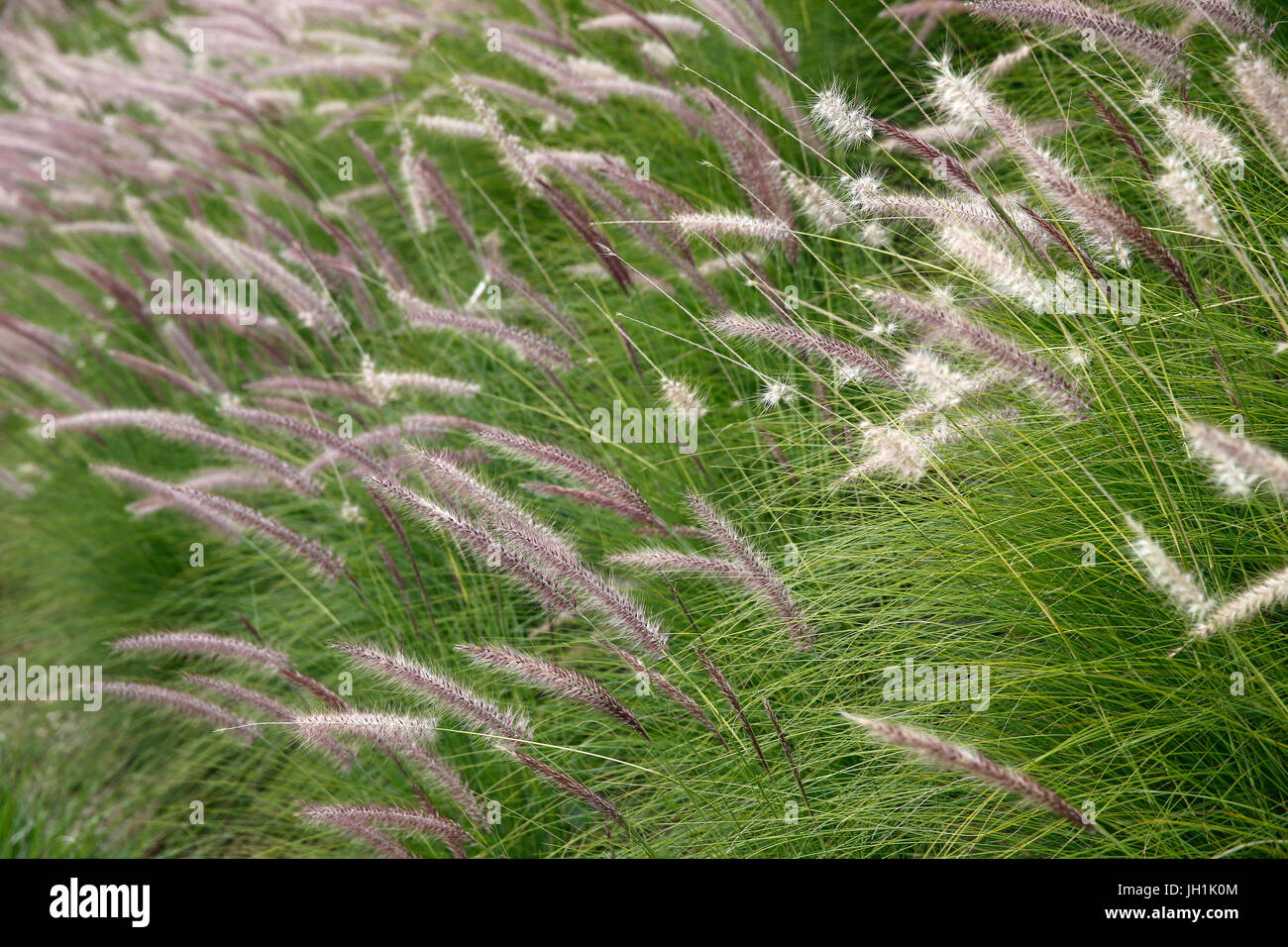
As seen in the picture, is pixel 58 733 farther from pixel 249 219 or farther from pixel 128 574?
pixel 249 219

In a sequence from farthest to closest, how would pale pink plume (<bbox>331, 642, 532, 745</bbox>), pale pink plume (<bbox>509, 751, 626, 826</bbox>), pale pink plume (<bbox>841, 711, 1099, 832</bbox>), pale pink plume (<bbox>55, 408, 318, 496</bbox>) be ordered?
pale pink plume (<bbox>55, 408, 318, 496</bbox>) < pale pink plume (<bbox>331, 642, 532, 745</bbox>) < pale pink plume (<bbox>509, 751, 626, 826</bbox>) < pale pink plume (<bbox>841, 711, 1099, 832</bbox>)

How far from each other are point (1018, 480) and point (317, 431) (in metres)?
1.78

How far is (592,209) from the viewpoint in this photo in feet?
13.4

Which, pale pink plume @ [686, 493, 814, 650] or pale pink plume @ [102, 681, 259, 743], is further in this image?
pale pink plume @ [102, 681, 259, 743]

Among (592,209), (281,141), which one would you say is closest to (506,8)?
(281,141)

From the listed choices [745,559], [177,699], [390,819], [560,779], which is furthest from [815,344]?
[177,699]

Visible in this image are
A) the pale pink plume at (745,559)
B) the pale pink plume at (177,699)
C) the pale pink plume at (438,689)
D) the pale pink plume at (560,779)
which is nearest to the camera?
the pale pink plume at (560,779)

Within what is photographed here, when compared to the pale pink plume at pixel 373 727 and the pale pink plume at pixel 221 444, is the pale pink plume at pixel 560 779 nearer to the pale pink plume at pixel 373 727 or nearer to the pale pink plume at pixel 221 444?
the pale pink plume at pixel 373 727

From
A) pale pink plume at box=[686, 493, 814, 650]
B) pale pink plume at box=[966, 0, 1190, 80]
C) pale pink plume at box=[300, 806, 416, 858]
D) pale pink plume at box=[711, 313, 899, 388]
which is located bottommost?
pale pink plume at box=[300, 806, 416, 858]

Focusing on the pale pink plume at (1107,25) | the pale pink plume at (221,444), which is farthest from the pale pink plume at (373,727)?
the pale pink plume at (1107,25)

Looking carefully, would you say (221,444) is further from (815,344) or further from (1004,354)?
(1004,354)

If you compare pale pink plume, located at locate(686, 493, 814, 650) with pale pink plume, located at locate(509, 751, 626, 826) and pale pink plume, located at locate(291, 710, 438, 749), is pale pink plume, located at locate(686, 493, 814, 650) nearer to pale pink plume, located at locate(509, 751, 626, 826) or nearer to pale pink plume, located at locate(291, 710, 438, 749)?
pale pink plume, located at locate(509, 751, 626, 826)

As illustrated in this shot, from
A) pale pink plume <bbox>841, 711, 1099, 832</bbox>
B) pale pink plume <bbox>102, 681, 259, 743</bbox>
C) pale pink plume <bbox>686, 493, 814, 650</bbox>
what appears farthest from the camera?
pale pink plume <bbox>102, 681, 259, 743</bbox>

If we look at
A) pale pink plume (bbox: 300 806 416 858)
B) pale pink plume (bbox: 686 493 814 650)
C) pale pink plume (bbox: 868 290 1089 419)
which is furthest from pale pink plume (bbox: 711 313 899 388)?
pale pink plume (bbox: 300 806 416 858)
